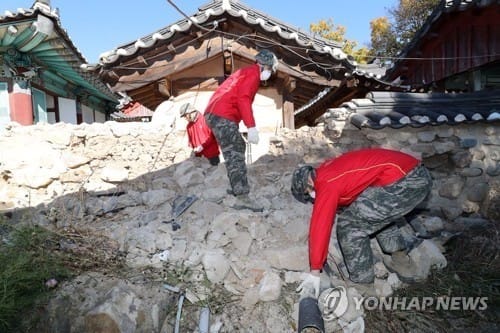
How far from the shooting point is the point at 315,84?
670 centimetres

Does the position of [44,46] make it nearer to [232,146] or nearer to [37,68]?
[37,68]

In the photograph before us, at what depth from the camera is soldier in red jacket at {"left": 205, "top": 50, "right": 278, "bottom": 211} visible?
13.0 feet

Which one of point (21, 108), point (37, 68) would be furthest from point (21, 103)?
point (37, 68)

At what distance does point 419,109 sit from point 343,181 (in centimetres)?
268

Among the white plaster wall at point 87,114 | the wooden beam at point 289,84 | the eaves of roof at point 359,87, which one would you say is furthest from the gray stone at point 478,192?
the white plaster wall at point 87,114

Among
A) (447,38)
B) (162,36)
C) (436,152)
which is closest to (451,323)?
(436,152)

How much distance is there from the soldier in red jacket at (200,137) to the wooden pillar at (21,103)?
14.3ft

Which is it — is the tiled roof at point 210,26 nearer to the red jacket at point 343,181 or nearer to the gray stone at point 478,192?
the gray stone at point 478,192

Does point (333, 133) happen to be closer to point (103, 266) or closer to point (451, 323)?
point (451, 323)

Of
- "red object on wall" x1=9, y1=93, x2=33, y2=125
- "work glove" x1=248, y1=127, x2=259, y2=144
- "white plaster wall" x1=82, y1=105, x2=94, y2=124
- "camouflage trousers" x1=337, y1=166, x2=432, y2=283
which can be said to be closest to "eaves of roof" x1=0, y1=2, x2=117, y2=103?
"red object on wall" x1=9, y1=93, x2=33, y2=125

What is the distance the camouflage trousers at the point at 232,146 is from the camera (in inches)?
160

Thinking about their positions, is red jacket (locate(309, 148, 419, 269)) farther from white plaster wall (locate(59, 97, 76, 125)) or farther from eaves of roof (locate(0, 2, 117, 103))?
white plaster wall (locate(59, 97, 76, 125))

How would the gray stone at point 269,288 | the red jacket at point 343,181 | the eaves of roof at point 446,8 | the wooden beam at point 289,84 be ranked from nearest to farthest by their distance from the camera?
1. the red jacket at point 343,181
2. the gray stone at point 269,288
3. the eaves of roof at point 446,8
4. the wooden beam at point 289,84

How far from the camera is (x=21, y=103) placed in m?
7.18
